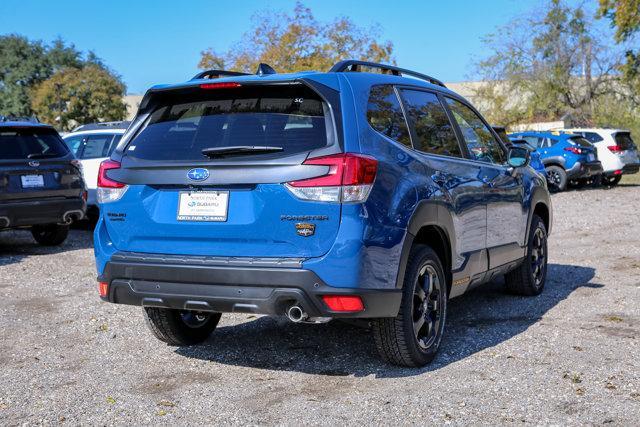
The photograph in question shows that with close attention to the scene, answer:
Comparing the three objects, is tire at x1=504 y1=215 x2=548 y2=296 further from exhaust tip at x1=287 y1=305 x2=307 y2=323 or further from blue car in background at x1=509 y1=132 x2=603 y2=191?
blue car in background at x1=509 y1=132 x2=603 y2=191

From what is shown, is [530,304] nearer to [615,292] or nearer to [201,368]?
[615,292]

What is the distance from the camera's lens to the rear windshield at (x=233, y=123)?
4.82 meters

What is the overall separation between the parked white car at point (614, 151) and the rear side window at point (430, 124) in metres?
19.8

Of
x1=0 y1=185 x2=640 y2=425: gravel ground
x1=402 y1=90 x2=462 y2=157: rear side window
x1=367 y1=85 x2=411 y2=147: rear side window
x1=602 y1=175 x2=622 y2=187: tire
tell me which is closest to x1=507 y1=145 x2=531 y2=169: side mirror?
x1=402 y1=90 x2=462 y2=157: rear side window

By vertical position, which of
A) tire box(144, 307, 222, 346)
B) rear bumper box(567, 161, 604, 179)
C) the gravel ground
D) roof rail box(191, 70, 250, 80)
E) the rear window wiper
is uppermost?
roof rail box(191, 70, 250, 80)

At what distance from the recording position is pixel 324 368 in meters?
5.54

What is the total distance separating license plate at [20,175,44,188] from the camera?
435 inches

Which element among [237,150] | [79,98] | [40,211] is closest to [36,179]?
[40,211]

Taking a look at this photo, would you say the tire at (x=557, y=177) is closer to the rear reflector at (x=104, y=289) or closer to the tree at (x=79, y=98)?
the rear reflector at (x=104, y=289)

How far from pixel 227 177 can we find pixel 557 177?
20232 mm

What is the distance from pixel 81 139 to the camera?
14.7 metres

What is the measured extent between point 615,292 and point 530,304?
3.30ft

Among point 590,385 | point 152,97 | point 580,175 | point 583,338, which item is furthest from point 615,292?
point 580,175

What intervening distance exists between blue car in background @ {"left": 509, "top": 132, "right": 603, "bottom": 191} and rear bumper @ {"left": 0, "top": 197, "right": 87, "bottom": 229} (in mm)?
14596
